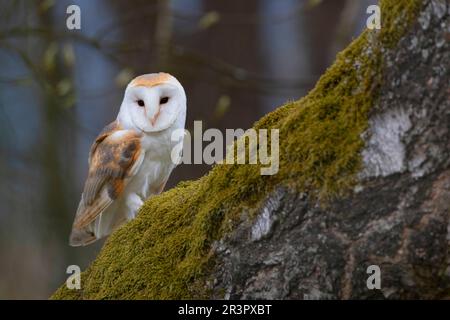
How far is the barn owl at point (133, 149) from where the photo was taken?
2893mm

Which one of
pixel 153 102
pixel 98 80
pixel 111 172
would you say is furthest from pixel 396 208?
pixel 98 80

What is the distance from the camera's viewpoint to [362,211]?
1.66m

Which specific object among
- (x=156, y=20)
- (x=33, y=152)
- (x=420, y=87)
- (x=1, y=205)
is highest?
(x=156, y=20)

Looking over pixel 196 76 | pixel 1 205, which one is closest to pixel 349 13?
pixel 196 76

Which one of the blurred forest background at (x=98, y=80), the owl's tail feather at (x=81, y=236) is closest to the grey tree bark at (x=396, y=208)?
the owl's tail feather at (x=81, y=236)

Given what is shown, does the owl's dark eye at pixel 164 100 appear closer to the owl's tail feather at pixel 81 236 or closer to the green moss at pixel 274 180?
the owl's tail feather at pixel 81 236

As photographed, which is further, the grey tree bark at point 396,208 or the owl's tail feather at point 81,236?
the owl's tail feather at point 81,236

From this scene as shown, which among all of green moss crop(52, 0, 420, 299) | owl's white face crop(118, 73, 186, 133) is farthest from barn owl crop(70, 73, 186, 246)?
green moss crop(52, 0, 420, 299)

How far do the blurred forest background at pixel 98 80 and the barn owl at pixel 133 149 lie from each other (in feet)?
4.85

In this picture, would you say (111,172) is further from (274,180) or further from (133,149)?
(274,180)

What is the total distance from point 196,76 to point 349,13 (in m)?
1.18

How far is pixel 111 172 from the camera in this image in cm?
291

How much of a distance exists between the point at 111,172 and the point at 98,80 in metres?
2.92
